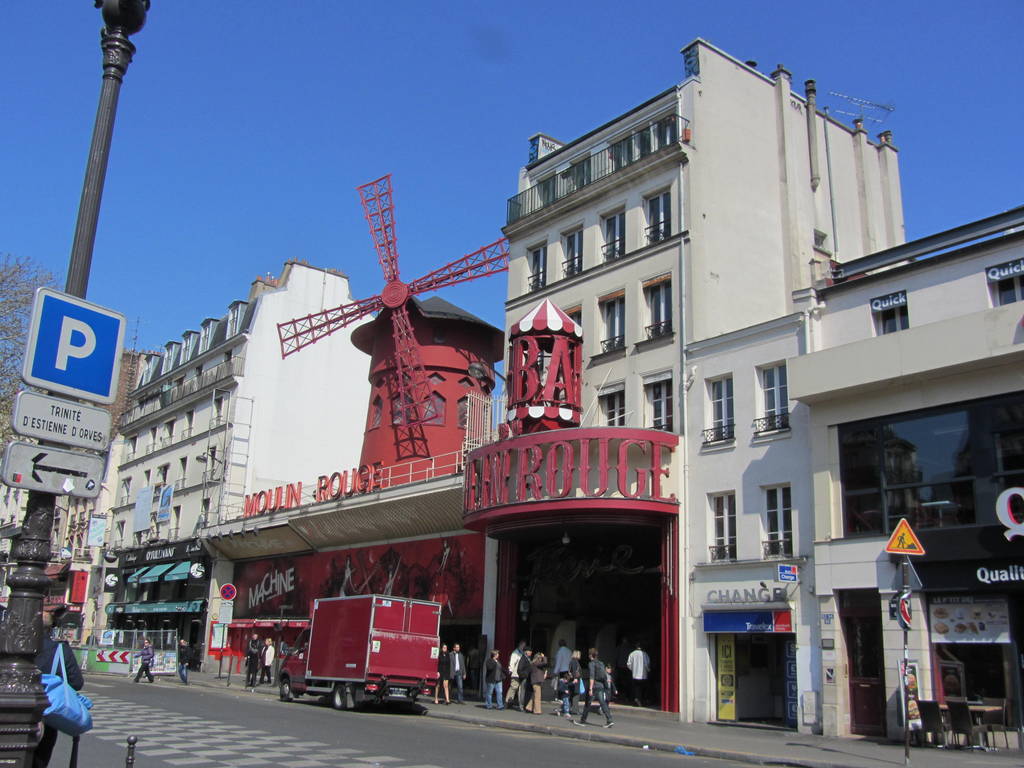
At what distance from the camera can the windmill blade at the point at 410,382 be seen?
102ft

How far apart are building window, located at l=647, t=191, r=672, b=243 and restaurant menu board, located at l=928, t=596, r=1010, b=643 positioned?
33.0ft

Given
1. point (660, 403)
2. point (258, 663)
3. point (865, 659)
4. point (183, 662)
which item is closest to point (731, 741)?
point (865, 659)

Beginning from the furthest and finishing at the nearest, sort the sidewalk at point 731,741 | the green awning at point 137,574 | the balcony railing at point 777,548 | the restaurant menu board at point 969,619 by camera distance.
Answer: the green awning at point 137,574 → the balcony railing at point 777,548 → the restaurant menu board at point 969,619 → the sidewalk at point 731,741

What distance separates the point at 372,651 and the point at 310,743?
636 cm

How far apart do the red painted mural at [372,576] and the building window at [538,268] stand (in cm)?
672

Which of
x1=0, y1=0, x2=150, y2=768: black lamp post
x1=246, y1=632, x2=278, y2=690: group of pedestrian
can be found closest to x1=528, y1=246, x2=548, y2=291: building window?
x1=246, y1=632, x2=278, y2=690: group of pedestrian

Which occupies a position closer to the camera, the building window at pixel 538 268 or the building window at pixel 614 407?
the building window at pixel 614 407

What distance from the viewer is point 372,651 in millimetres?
18625

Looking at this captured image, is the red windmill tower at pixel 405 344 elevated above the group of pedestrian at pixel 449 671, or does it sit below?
above

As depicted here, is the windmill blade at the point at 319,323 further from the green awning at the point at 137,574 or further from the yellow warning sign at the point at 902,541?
the yellow warning sign at the point at 902,541

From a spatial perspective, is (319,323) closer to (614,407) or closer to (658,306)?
(614,407)

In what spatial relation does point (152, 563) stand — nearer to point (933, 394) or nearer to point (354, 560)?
point (354, 560)

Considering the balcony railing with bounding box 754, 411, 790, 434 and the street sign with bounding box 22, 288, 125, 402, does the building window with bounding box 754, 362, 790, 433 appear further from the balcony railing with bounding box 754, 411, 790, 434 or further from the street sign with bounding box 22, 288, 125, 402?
the street sign with bounding box 22, 288, 125, 402

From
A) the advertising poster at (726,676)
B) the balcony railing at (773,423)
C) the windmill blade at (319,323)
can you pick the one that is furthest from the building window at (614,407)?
the windmill blade at (319,323)
